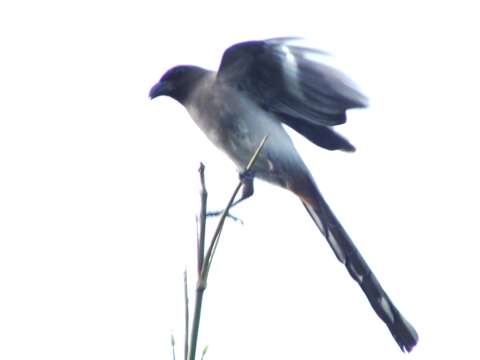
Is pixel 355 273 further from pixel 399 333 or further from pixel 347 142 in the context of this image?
pixel 399 333

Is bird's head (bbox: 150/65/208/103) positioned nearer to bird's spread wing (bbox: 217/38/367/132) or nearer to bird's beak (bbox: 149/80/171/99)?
bird's beak (bbox: 149/80/171/99)

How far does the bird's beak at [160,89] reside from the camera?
581 centimetres

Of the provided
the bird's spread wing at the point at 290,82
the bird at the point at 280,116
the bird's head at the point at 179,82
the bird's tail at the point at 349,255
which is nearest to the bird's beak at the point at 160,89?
the bird's head at the point at 179,82

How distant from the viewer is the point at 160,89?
19.2 feet

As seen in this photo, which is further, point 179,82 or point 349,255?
point 179,82

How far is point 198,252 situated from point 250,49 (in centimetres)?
330

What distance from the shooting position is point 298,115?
16.4 feet

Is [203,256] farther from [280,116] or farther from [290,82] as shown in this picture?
[280,116]

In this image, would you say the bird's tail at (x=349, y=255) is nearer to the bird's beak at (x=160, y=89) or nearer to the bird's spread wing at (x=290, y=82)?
the bird's spread wing at (x=290, y=82)

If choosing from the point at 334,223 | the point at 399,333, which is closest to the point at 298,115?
the point at 334,223

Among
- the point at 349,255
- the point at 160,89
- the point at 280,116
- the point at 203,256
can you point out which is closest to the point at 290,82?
the point at 280,116

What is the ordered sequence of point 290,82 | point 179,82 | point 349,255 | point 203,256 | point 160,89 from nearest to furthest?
point 203,256 → point 290,82 → point 349,255 → point 179,82 → point 160,89

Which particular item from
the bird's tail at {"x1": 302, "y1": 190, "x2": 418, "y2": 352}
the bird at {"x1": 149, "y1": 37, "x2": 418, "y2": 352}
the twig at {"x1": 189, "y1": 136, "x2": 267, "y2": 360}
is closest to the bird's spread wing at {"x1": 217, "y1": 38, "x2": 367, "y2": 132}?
the bird at {"x1": 149, "y1": 37, "x2": 418, "y2": 352}

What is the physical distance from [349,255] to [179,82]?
1.40 meters
